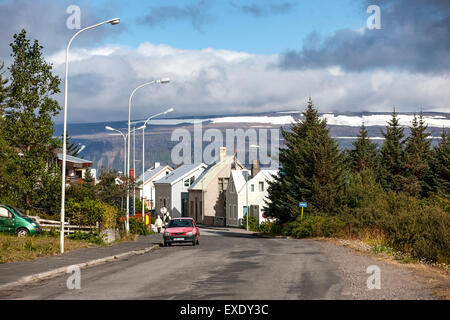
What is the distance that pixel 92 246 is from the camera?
29766 mm

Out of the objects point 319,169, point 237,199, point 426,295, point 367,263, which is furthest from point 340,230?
point 237,199

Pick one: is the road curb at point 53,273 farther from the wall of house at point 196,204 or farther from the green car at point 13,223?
the wall of house at point 196,204

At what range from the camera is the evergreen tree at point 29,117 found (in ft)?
113

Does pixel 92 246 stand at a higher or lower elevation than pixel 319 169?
lower

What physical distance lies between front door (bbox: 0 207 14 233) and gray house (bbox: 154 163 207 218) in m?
67.9

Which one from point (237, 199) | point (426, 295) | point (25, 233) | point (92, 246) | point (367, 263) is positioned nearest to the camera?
point (426, 295)

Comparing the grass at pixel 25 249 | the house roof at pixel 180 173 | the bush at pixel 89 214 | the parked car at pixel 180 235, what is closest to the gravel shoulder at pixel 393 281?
the grass at pixel 25 249

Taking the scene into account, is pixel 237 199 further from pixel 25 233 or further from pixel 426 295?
pixel 426 295

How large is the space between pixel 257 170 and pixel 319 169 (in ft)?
128

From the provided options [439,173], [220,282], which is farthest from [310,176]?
[220,282]

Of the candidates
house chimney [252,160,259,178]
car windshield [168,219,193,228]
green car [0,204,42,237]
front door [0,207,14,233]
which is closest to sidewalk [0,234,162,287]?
green car [0,204,42,237]

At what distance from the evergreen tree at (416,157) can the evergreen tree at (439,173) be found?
1.19 metres

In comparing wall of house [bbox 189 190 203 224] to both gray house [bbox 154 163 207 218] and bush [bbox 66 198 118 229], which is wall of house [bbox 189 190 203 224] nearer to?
gray house [bbox 154 163 207 218]

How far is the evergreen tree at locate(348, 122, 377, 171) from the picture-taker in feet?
246
